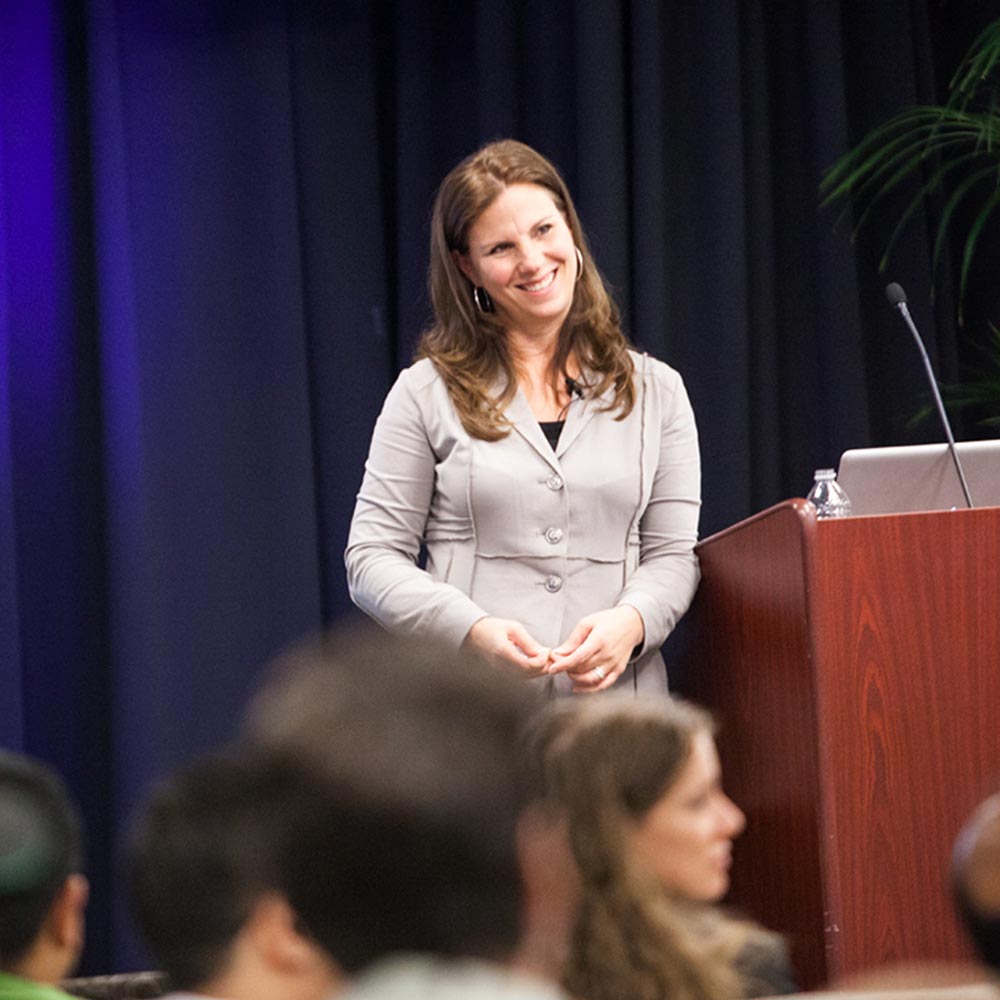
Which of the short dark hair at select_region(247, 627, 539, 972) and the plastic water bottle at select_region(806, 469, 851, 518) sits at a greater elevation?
the plastic water bottle at select_region(806, 469, 851, 518)

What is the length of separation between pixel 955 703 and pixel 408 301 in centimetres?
202

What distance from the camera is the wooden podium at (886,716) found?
2.05 m

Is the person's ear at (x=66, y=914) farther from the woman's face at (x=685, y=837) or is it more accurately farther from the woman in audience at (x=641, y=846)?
the woman's face at (x=685, y=837)

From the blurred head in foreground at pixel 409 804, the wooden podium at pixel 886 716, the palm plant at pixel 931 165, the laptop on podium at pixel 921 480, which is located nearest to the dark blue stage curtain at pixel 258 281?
the palm plant at pixel 931 165

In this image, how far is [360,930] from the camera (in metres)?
0.74

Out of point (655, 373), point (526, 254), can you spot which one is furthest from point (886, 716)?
point (526, 254)

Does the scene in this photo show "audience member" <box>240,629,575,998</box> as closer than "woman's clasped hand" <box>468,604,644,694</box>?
Yes

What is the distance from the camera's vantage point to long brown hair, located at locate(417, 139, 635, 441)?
8.55 feet

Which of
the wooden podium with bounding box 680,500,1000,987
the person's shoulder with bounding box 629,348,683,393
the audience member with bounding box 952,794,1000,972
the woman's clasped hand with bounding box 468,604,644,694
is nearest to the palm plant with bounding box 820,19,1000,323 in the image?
the person's shoulder with bounding box 629,348,683,393

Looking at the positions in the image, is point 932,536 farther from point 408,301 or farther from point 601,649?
point 408,301

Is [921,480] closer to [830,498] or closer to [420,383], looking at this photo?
[830,498]

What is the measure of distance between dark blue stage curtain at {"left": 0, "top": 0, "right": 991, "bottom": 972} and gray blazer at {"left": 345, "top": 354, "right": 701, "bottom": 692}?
3.54ft

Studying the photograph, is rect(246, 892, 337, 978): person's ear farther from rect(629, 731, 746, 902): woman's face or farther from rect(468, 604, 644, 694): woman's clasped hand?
rect(468, 604, 644, 694): woman's clasped hand

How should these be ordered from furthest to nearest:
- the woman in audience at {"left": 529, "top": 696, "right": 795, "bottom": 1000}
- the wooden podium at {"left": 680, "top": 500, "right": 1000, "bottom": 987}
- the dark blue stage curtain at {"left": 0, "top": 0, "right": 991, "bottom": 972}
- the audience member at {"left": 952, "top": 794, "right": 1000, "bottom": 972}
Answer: the dark blue stage curtain at {"left": 0, "top": 0, "right": 991, "bottom": 972} → the wooden podium at {"left": 680, "top": 500, "right": 1000, "bottom": 987} → the woman in audience at {"left": 529, "top": 696, "right": 795, "bottom": 1000} → the audience member at {"left": 952, "top": 794, "right": 1000, "bottom": 972}
